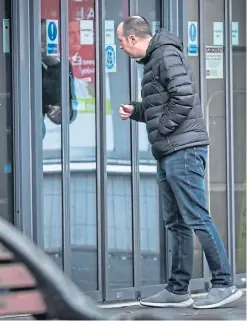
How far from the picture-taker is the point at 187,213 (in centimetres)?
653

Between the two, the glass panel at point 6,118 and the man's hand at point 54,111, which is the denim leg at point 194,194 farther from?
the glass panel at point 6,118

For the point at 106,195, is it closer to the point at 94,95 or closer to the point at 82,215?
the point at 82,215

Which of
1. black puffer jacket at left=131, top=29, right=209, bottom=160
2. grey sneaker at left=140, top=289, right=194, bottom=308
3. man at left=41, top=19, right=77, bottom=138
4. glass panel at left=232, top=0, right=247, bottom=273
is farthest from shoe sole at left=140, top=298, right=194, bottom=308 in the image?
man at left=41, top=19, right=77, bottom=138

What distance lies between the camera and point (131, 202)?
24.4ft

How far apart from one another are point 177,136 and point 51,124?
108cm

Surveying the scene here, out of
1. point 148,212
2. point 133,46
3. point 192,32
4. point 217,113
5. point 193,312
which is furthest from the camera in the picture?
point 217,113

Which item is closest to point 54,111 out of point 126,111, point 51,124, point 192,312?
point 51,124

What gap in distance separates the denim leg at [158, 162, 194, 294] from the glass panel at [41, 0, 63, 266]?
84 cm

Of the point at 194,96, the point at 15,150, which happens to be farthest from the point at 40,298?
the point at 15,150

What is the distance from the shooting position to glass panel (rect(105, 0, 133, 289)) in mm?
7371

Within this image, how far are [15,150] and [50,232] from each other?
63 cm

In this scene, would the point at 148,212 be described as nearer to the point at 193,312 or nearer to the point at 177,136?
the point at 193,312

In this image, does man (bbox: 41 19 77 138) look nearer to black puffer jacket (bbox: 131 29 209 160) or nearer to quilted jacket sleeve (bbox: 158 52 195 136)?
black puffer jacket (bbox: 131 29 209 160)

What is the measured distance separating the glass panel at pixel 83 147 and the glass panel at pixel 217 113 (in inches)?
39.5
